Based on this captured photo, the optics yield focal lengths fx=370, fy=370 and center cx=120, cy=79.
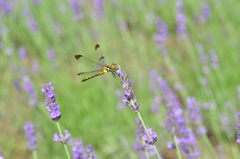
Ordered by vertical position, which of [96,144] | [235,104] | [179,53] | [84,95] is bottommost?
[235,104]

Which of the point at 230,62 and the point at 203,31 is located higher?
the point at 203,31

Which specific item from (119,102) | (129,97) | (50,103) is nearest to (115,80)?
(119,102)

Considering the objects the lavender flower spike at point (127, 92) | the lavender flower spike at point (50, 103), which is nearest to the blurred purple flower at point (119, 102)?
the lavender flower spike at point (50, 103)

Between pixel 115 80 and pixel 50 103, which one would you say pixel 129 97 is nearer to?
pixel 50 103

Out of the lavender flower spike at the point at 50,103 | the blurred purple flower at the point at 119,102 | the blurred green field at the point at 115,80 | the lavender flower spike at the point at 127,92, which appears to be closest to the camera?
the lavender flower spike at the point at 127,92

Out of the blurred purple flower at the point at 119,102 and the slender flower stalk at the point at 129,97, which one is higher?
the blurred purple flower at the point at 119,102

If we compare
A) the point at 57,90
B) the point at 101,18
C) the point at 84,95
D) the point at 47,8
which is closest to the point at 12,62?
the point at 57,90

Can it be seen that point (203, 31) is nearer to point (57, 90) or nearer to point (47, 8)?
point (57, 90)

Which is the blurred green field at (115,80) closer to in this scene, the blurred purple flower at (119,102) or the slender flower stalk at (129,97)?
the blurred purple flower at (119,102)
